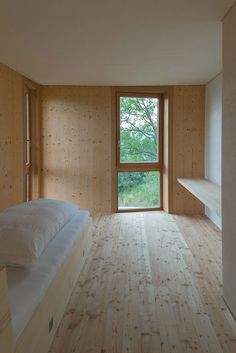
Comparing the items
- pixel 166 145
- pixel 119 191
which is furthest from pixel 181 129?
pixel 119 191

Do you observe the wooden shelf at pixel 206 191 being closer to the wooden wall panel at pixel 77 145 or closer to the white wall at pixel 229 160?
the white wall at pixel 229 160

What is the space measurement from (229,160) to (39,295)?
4.99 ft

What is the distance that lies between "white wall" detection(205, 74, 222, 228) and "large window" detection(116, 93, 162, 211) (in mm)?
831

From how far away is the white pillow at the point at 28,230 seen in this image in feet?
6.21

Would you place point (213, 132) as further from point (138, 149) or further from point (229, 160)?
point (229, 160)

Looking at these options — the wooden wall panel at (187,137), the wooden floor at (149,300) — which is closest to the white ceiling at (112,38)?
the wooden wall panel at (187,137)

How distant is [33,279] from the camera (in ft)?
5.79

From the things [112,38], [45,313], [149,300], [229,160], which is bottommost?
[149,300]

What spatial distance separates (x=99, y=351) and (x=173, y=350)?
440 millimetres

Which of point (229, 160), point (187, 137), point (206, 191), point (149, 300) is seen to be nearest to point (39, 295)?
point (149, 300)

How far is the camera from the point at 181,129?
200 inches

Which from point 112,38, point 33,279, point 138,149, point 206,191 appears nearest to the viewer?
point 33,279

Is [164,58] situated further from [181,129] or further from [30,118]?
[30,118]

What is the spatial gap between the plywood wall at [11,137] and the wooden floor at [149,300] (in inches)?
49.4
